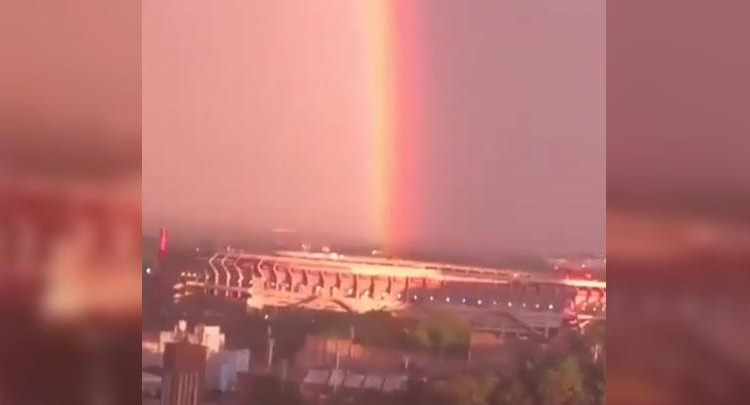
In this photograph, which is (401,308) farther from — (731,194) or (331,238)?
(731,194)

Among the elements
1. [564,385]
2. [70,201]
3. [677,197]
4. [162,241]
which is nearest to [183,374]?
[162,241]

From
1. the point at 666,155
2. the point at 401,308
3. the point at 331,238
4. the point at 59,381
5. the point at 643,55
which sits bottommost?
the point at 59,381

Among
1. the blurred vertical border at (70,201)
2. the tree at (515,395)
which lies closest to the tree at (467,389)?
the tree at (515,395)

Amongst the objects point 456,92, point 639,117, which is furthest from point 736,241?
point 456,92

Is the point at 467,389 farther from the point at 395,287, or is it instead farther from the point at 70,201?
the point at 70,201

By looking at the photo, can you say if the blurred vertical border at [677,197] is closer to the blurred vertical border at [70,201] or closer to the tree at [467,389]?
the tree at [467,389]

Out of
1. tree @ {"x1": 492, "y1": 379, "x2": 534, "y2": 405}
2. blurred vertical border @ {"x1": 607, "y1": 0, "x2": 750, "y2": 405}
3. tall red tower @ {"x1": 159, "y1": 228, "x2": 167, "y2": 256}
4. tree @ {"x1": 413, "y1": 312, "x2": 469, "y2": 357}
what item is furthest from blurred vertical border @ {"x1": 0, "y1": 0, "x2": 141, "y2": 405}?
blurred vertical border @ {"x1": 607, "y1": 0, "x2": 750, "y2": 405}
